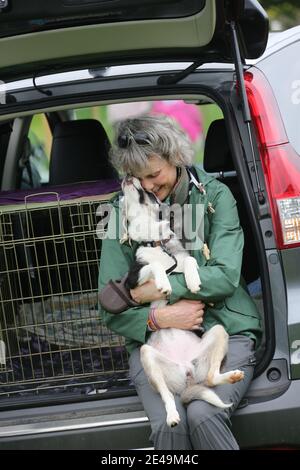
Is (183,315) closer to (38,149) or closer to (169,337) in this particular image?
(169,337)

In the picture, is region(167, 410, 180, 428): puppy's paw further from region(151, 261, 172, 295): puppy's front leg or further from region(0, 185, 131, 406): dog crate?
region(0, 185, 131, 406): dog crate

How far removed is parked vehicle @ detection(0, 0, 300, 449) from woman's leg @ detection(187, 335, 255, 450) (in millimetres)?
75

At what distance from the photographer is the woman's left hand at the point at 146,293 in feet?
12.7

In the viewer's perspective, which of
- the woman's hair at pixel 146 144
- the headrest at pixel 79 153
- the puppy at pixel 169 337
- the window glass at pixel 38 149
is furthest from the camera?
the window glass at pixel 38 149

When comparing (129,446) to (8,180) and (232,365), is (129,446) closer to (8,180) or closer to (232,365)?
(232,365)

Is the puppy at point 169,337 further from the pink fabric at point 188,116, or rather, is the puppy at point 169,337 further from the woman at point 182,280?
the pink fabric at point 188,116

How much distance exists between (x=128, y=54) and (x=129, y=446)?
5.56 ft

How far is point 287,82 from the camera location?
3844 millimetres

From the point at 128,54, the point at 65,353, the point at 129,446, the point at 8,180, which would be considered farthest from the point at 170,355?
the point at 8,180

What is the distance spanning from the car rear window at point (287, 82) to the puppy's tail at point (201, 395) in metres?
1.04

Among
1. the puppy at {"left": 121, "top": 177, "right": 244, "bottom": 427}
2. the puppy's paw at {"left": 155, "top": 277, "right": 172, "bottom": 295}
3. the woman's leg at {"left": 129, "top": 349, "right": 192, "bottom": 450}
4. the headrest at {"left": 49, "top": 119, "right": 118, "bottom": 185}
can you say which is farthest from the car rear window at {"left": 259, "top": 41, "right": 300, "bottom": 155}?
the headrest at {"left": 49, "top": 119, "right": 118, "bottom": 185}

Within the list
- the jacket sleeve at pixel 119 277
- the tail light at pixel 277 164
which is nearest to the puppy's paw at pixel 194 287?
the jacket sleeve at pixel 119 277

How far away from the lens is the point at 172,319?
12.6 feet
